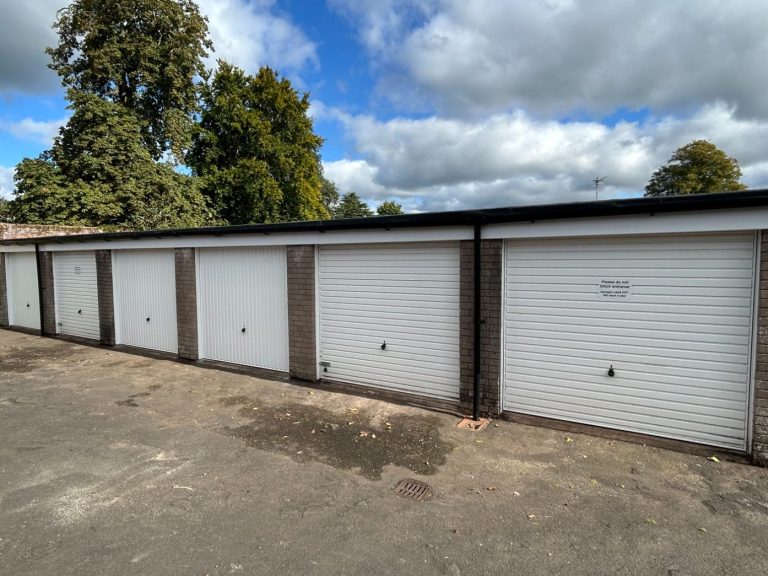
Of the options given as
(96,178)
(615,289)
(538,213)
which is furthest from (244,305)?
(96,178)

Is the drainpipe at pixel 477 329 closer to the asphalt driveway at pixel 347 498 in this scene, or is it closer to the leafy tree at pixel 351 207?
the asphalt driveway at pixel 347 498

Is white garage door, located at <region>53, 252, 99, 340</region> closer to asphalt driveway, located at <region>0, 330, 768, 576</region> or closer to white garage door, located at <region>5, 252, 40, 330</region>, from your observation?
white garage door, located at <region>5, 252, 40, 330</region>

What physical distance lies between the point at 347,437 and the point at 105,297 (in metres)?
8.76

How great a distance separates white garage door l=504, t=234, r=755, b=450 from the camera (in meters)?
4.79

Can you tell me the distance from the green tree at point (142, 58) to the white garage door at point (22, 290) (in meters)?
10.6

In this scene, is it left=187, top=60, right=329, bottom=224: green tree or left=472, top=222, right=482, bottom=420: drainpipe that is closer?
left=472, top=222, right=482, bottom=420: drainpipe

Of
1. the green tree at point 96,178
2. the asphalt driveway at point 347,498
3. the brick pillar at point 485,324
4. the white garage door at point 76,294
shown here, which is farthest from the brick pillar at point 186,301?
the green tree at point 96,178

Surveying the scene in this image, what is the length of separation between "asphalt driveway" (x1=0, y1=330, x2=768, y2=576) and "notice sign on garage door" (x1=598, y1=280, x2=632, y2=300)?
1725mm

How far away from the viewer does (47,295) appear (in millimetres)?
12688

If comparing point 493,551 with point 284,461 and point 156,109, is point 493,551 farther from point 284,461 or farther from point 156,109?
point 156,109

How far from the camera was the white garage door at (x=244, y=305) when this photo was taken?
811 cm

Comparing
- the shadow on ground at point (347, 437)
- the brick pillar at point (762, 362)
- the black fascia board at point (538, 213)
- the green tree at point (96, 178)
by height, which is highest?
the green tree at point (96, 178)

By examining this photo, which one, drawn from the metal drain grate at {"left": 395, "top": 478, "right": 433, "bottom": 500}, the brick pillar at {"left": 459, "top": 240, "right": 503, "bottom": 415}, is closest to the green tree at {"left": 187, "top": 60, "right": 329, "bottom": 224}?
the brick pillar at {"left": 459, "top": 240, "right": 503, "bottom": 415}

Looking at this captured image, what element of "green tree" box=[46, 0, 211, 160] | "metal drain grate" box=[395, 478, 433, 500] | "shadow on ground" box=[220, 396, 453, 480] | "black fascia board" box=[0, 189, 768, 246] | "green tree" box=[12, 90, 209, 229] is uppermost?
"green tree" box=[46, 0, 211, 160]
